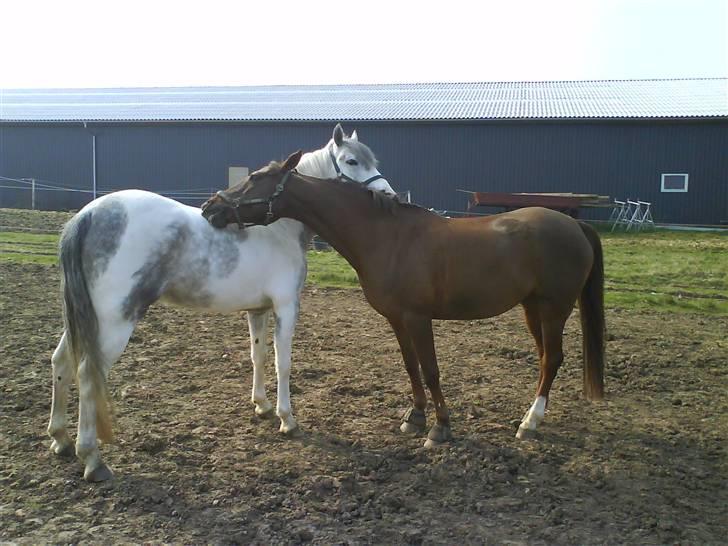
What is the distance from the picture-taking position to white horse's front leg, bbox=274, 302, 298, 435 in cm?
483

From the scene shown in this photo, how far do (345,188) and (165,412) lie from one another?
87.9 inches

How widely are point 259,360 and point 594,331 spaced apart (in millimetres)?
2662

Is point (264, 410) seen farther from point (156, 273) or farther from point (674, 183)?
point (674, 183)

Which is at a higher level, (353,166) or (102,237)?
(353,166)

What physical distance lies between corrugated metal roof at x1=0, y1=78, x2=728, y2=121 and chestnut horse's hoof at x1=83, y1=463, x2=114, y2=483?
2221cm

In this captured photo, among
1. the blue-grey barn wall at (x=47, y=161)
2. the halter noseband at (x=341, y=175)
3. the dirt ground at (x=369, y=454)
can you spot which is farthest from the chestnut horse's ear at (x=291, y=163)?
the blue-grey barn wall at (x=47, y=161)

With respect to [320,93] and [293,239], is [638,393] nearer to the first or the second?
[293,239]

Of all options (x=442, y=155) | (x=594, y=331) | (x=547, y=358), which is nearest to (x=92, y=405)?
(x=547, y=358)

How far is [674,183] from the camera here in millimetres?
23656

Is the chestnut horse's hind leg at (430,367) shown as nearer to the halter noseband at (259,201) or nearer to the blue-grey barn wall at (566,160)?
the halter noseband at (259,201)

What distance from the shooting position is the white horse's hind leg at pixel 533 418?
493 cm

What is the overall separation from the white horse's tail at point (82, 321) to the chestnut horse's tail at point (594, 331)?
357cm

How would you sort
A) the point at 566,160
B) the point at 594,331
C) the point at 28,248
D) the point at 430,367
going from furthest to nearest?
the point at 566,160
the point at 28,248
the point at 594,331
the point at 430,367

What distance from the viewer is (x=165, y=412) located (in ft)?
17.1
